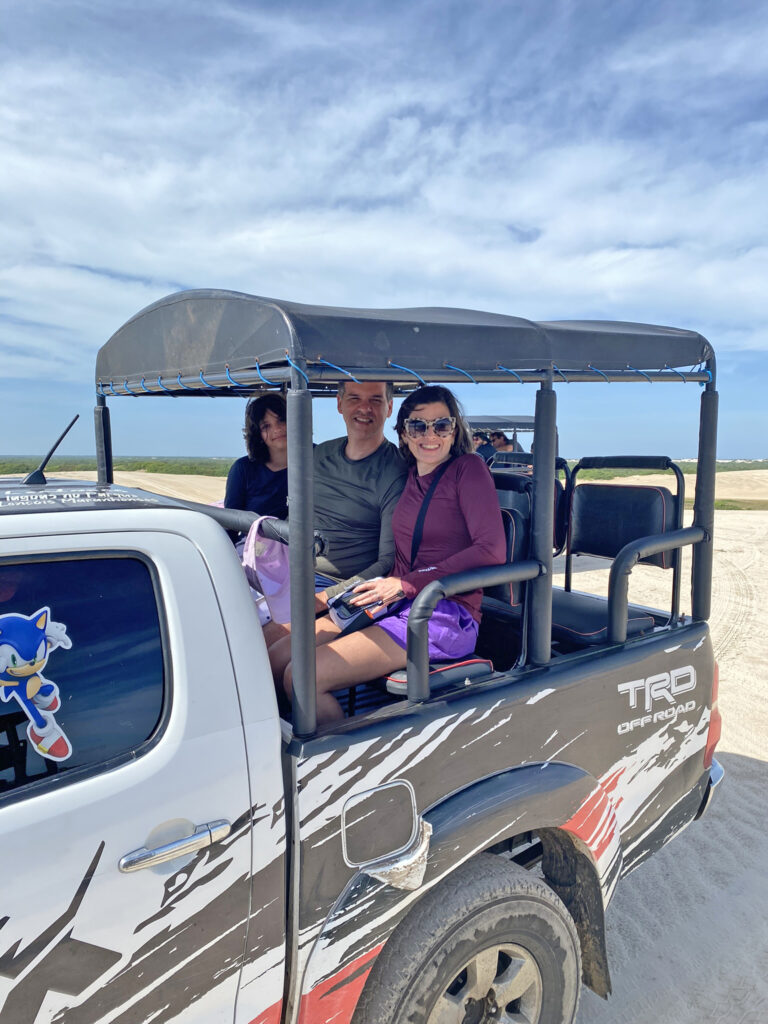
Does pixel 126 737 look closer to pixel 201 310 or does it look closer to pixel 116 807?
pixel 116 807

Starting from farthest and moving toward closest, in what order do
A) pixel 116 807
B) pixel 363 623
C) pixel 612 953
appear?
pixel 612 953
pixel 363 623
pixel 116 807

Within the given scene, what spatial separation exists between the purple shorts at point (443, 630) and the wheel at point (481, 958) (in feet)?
2.10

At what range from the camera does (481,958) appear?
6.73ft

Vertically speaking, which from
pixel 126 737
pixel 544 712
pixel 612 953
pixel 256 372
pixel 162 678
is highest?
pixel 256 372

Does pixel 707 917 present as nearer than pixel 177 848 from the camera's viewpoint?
No

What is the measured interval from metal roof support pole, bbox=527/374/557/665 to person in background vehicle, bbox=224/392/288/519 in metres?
1.63

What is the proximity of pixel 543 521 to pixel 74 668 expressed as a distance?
1490mm

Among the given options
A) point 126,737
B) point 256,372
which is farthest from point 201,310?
point 126,737

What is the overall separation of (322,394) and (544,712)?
7.56 feet

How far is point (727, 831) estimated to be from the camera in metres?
3.73

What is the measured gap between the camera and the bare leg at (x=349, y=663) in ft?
7.05

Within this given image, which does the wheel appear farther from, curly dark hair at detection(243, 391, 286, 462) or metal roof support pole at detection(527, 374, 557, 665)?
curly dark hair at detection(243, 391, 286, 462)

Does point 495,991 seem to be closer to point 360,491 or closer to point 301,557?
point 301,557

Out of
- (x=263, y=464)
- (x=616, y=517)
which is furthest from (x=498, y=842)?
(x=263, y=464)
